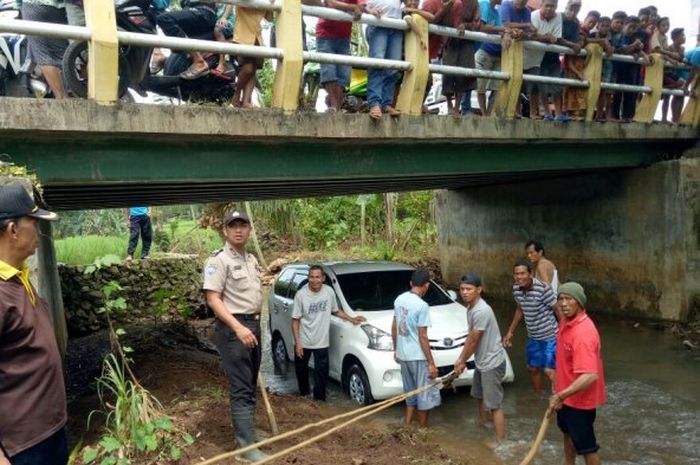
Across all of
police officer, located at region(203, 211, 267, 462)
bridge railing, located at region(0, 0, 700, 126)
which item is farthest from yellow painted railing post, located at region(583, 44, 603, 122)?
police officer, located at region(203, 211, 267, 462)

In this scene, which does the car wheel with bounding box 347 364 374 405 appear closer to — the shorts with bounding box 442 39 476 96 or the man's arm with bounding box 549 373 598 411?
the man's arm with bounding box 549 373 598 411

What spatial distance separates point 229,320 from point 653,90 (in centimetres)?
901

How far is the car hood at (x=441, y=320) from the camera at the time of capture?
287 inches

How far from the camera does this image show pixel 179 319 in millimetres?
13000

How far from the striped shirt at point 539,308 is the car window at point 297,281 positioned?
3.34 metres

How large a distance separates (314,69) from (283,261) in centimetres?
1303

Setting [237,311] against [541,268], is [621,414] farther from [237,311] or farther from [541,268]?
[237,311]

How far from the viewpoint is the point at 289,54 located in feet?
20.7

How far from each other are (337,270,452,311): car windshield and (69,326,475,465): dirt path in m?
1.42

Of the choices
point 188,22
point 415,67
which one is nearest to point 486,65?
point 415,67

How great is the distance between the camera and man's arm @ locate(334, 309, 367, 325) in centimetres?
749

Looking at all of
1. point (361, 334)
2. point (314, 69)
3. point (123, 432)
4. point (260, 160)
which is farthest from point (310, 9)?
point (123, 432)

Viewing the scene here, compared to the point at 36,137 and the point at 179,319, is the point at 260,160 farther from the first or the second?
the point at 179,319

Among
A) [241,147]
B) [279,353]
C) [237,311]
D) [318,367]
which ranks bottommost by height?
[279,353]
